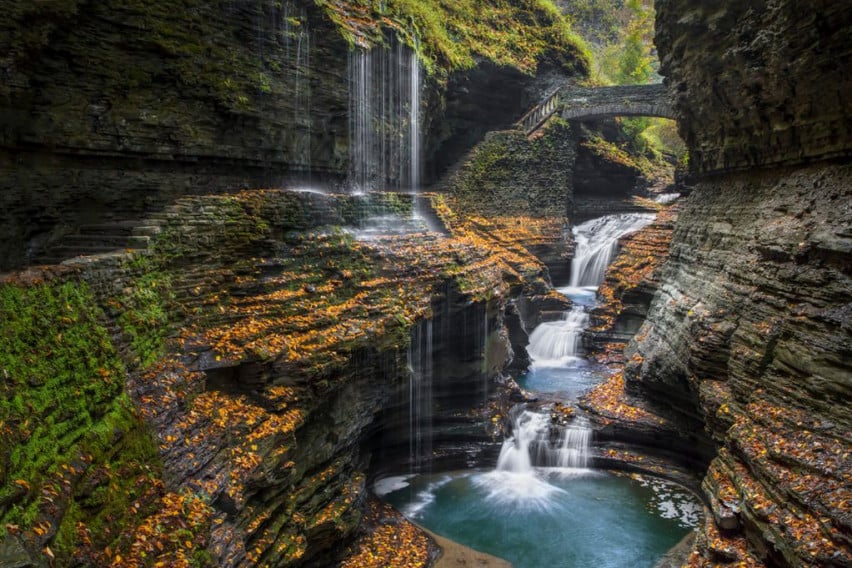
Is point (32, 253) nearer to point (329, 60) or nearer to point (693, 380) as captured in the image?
point (329, 60)

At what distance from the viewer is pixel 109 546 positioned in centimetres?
621

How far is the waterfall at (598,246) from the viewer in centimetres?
2686

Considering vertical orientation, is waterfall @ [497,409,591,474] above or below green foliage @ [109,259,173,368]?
below

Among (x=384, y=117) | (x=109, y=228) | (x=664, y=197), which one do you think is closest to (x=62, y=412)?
(x=109, y=228)

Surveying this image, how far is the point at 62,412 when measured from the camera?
6.51 m

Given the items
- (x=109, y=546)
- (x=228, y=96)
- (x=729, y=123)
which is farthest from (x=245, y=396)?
(x=729, y=123)

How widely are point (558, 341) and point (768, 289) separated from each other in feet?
42.1

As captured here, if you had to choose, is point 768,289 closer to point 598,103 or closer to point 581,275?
point 581,275

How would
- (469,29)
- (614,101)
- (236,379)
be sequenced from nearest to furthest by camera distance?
(236,379) → (469,29) → (614,101)

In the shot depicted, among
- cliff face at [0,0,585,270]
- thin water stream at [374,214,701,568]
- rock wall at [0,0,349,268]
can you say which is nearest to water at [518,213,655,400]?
thin water stream at [374,214,701,568]

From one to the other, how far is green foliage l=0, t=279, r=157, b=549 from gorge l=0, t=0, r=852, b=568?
0.04 m

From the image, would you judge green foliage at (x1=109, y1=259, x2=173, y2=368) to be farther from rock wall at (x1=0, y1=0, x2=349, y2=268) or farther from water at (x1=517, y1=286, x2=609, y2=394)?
water at (x1=517, y1=286, x2=609, y2=394)

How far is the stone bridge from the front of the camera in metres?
26.2

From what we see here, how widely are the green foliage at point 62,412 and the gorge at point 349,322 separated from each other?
0.04 metres
